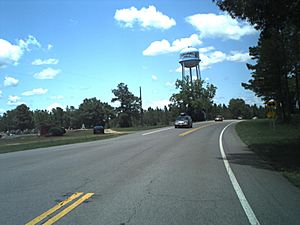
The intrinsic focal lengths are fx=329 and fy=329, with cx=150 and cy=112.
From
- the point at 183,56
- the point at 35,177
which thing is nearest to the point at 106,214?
the point at 35,177

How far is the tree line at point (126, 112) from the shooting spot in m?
101

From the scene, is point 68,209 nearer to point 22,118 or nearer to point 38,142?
point 38,142

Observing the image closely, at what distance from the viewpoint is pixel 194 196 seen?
23.4ft

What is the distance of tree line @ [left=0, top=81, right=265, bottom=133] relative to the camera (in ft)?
332

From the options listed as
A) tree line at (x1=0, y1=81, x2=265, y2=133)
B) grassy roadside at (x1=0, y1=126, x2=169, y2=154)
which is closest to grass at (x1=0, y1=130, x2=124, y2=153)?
grassy roadside at (x1=0, y1=126, x2=169, y2=154)

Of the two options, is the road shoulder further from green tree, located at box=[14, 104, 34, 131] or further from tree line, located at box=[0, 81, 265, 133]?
green tree, located at box=[14, 104, 34, 131]

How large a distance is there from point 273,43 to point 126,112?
8317 cm

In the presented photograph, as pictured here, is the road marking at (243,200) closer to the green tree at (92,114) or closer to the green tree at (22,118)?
the green tree at (22,118)

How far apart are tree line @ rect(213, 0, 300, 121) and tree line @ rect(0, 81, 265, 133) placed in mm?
35221

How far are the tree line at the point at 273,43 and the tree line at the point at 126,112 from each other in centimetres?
3522

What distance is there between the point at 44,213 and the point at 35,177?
404 cm

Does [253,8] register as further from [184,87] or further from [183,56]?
[183,56]

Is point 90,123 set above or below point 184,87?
below

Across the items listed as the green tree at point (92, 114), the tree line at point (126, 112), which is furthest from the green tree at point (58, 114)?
the green tree at point (92, 114)
